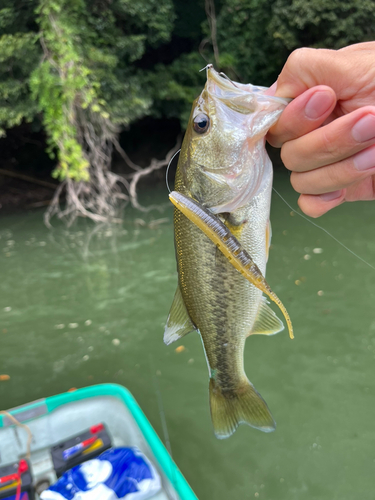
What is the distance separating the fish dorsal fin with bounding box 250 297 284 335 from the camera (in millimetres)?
1387

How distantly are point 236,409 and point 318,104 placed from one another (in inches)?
42.9

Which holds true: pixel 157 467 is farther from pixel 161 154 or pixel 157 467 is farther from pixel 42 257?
pixel 161 154

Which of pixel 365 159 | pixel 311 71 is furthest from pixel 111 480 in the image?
pixel 311 71

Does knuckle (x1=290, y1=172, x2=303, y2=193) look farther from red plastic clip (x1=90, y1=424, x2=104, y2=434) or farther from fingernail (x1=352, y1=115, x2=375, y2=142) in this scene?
red plastic clip (x1=90, y1=424, x2=104, y2=434)

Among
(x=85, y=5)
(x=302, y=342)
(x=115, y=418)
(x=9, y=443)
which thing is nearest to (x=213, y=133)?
(x=115, y=418)

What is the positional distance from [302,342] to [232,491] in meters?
1.75

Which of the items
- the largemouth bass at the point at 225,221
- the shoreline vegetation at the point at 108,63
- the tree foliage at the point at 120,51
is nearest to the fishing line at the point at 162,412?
the largemouth bass at the point at 225,221

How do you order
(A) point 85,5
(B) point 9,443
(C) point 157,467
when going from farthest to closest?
(A) point 85,5 → (B) point 9,443 → (C) point 157,467

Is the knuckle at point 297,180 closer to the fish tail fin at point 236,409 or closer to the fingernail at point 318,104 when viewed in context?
the fingernail at point 318,104

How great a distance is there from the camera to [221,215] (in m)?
1.25

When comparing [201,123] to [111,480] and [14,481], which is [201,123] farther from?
[14,481]

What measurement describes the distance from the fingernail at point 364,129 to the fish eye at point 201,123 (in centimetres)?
45

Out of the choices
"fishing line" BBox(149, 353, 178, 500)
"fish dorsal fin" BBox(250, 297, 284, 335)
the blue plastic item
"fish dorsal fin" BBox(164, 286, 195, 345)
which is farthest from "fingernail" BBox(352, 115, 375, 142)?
the blue plastic item

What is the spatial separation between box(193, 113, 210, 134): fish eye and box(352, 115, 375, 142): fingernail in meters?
0.45
